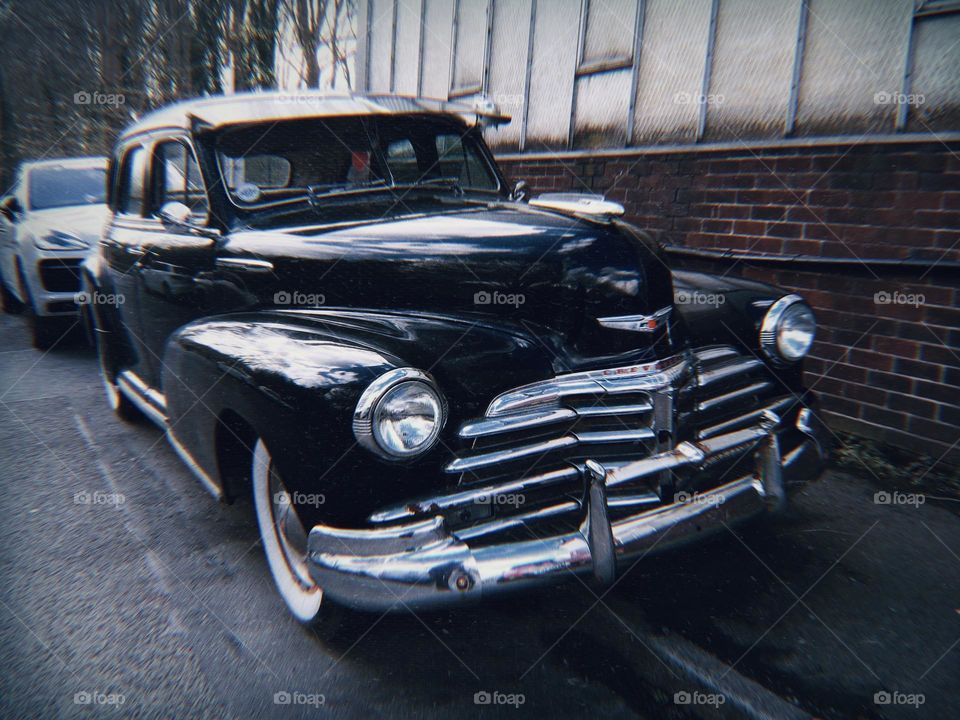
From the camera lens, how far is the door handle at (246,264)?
277cm

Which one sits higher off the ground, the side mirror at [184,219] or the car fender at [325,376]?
the side mirror at [184,219]

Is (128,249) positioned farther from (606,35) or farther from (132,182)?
(606,35)

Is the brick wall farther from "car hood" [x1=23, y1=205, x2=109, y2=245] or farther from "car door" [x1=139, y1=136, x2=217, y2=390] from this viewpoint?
"car hood" [x1=23, y1=205, x2=109, y2=245]

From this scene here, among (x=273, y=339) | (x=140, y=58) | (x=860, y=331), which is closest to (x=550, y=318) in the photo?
(x=273, y=339)

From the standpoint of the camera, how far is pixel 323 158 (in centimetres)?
319

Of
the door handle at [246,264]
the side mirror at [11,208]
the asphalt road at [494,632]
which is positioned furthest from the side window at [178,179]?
the side mirror at [11,208]

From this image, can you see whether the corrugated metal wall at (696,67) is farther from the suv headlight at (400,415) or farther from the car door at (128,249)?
the car door at (128,249)

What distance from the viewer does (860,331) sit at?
4.28 m

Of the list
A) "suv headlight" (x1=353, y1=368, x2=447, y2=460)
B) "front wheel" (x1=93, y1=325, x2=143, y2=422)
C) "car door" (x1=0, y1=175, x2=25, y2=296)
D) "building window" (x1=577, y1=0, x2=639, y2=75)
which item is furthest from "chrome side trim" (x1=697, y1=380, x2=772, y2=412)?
"car door" (x1=0, y1=175, x2=25, y2=296)

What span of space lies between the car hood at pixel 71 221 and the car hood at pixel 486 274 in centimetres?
463

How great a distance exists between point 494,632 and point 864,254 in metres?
3.29

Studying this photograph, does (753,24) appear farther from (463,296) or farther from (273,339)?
(273,339)

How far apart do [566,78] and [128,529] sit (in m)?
5.60

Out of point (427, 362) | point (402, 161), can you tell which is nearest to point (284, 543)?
point (427, 362)
